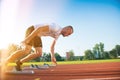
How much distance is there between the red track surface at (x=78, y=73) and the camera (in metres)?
2.71

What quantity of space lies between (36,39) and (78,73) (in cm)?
44

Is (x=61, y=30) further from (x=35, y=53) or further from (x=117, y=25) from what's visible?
(x=117, y=25)

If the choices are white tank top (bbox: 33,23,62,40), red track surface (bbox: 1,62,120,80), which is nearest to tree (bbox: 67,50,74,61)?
red track surface (bbox: 1,62,120,80)

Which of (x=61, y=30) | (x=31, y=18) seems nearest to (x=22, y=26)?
(x=31, y=18)

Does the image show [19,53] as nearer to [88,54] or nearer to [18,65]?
[18,65]

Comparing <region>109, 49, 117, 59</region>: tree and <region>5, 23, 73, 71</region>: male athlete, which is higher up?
<region>5, 23, 73, 71</region>: male athlete

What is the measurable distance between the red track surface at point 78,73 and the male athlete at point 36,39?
3.6 inches

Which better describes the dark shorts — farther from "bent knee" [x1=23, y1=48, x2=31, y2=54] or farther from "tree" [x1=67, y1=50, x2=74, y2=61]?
"tree" [x1=67, y1=50, x2=74, y2=61]

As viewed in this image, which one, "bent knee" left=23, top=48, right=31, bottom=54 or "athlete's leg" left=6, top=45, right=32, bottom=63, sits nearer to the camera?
"athlete's leg" left=6, top=45, right=32, bottom=63

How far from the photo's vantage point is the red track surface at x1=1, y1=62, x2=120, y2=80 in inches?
107

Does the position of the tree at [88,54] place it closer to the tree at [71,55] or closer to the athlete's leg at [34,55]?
the tree at [71,55]

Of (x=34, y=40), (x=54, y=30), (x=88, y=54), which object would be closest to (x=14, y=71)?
(x=34, y=40)

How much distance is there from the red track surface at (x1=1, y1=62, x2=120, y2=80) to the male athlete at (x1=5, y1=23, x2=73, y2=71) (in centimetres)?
9

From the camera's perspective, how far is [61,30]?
2.76m
